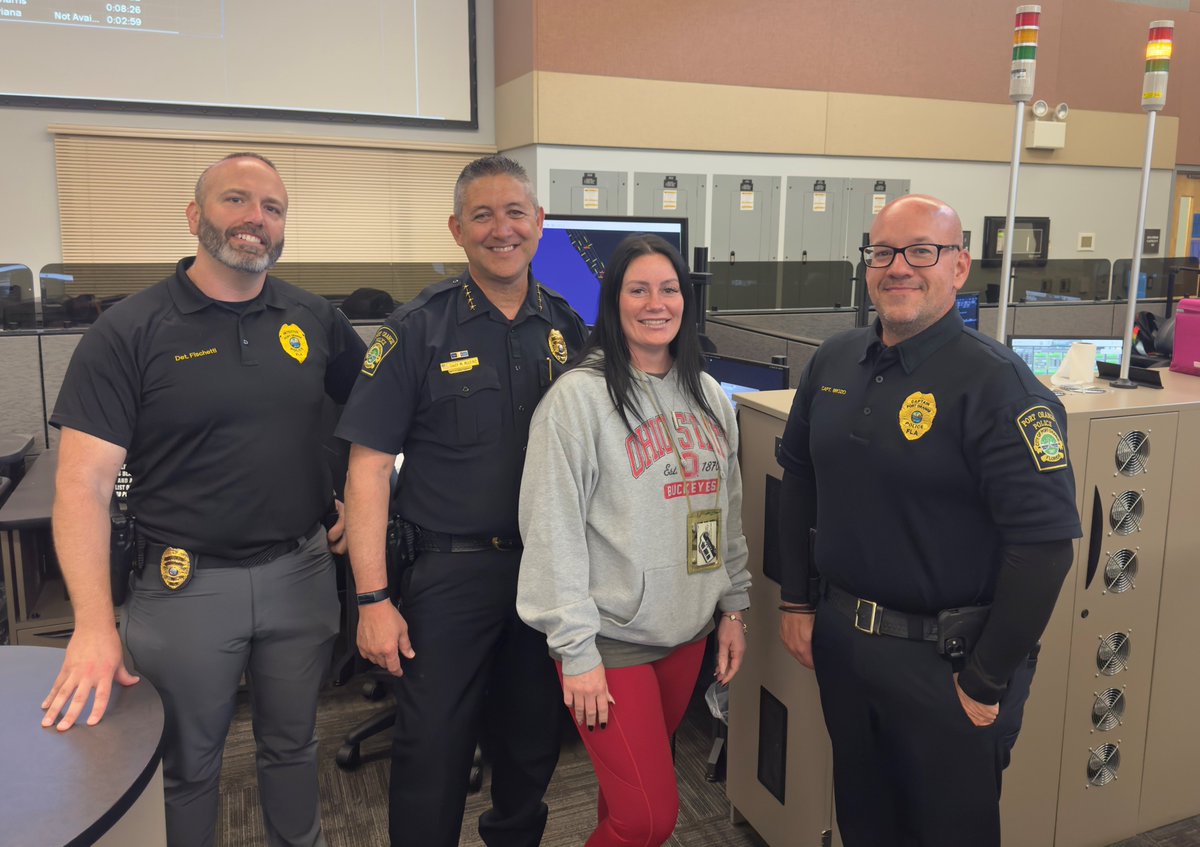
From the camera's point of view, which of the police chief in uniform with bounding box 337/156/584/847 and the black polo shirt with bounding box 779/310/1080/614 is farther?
the police chief in uniform with bounding box 337/156/584/847

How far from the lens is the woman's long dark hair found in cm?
142

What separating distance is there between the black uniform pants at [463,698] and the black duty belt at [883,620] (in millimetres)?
532

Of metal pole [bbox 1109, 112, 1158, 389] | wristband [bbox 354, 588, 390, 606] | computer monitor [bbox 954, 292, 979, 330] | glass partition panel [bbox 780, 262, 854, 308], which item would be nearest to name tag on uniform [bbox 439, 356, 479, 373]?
wristband [bbox 354, 588, 390, 606]

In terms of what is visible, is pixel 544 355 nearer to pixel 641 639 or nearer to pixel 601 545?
pixel 601 545

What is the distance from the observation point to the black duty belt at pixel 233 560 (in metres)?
1.55

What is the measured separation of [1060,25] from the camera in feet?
24.2

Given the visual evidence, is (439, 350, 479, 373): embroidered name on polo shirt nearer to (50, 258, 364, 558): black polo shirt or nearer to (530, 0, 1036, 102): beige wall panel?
(50, 258, 364, 558): black polo shirt

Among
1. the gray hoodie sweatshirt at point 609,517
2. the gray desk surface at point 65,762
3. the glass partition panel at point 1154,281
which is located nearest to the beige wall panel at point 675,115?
the glass partition panel at point 1154,281

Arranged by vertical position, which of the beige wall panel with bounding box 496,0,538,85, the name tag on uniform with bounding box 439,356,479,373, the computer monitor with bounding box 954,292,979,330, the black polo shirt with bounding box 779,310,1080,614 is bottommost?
the black polo shirt with bounding box 779,310,1080,614

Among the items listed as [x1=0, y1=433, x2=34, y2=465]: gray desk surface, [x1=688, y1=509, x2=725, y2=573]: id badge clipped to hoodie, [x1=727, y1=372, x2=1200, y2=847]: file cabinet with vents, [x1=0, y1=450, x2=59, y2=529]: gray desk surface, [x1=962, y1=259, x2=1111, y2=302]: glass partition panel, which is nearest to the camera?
[x1=688, y1=509, x2=725, y2=573]: id badge clipped to hoodie

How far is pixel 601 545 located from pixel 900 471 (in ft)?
1.57

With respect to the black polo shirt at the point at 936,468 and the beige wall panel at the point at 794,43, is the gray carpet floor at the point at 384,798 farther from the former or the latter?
the beige wall panel at the point at 794,43

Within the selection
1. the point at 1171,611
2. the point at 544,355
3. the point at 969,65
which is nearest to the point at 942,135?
the point at 969,65

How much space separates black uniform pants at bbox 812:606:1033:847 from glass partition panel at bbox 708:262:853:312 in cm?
434
